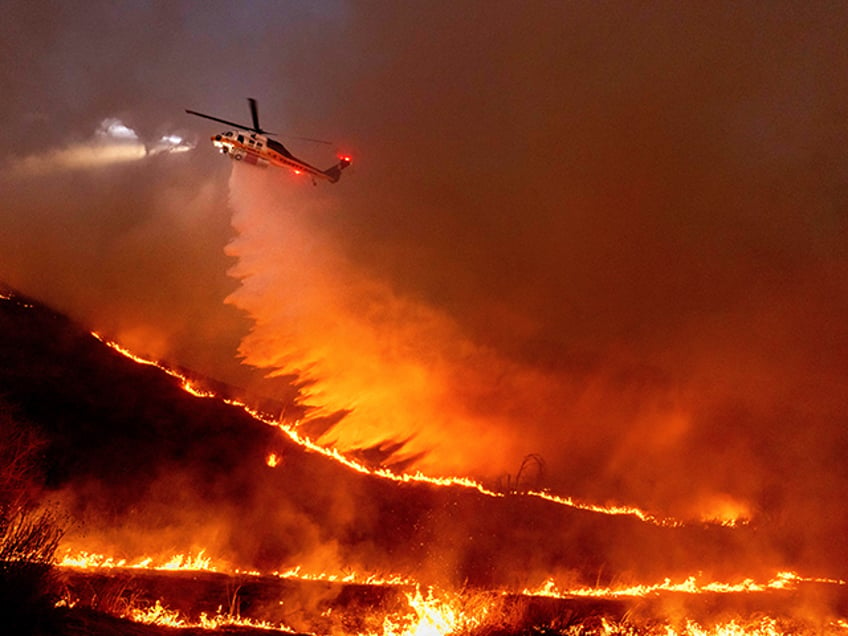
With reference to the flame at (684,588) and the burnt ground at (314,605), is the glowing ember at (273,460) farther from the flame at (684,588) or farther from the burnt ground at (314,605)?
the flame at (684,588)

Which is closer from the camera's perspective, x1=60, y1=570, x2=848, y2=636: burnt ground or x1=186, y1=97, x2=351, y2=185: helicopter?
x1=60, y1=570, x2=848, y2=636: burnt ground

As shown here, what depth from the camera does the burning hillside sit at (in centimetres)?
1594

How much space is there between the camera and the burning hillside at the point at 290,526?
15.9 m

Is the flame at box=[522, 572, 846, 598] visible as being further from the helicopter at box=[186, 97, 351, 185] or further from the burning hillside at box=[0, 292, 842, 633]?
the helicopter at box=[186, 97, 351, 185]

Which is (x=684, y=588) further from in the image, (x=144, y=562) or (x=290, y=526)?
(x=144, y=562)

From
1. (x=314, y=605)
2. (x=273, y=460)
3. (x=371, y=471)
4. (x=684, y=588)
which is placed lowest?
(x=314, y=605)

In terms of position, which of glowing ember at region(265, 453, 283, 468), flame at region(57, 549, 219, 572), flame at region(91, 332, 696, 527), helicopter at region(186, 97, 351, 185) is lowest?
flame at region(57, 549, 219, 572)

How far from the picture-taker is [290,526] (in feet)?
67.3

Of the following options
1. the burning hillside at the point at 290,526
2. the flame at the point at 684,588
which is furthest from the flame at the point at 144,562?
the flame at the point at 684,588

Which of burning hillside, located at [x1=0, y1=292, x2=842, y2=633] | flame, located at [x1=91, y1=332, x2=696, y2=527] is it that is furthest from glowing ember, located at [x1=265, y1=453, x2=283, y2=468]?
Result: flame, located at [x1=91, y1=332, x2=696, y2=527]

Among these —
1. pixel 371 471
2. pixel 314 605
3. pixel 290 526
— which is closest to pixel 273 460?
pixel 290 526

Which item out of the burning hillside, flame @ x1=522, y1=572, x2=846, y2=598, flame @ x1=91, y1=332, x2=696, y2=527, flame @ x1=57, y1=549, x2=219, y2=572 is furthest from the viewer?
flame @ x1=91, y1=332, x2=696, y2=527

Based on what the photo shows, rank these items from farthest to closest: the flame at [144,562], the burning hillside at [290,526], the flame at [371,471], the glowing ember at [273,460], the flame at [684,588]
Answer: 1. the flame at [371,471]
2. the glowing ember at [273,460]
3. the flame at [684,588]
4. the burning hillside at [290,526]
5. the flame at [144,562]

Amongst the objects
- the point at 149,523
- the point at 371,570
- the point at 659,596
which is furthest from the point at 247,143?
the point at 659,596
